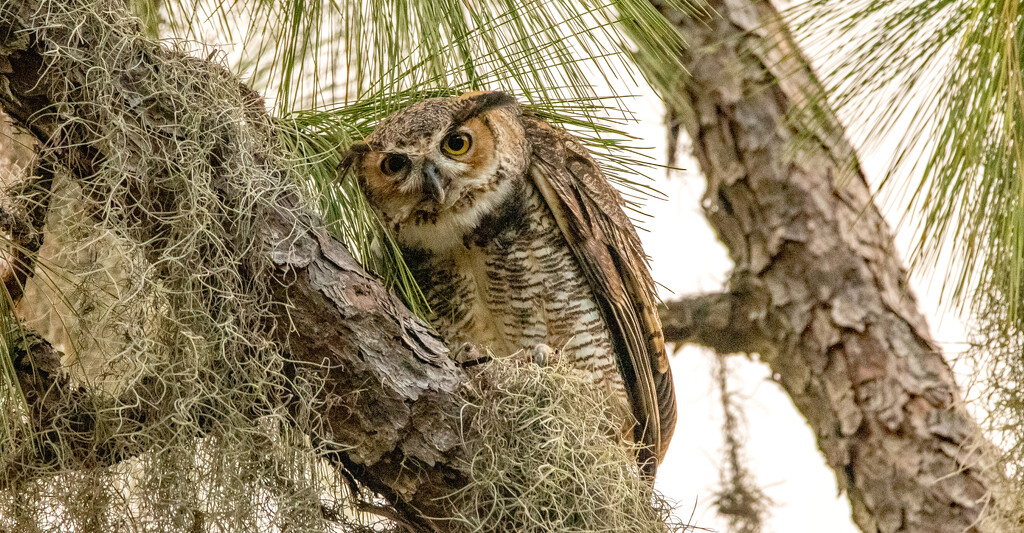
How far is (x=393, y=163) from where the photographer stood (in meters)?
1.73

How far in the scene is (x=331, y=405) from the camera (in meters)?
1.35

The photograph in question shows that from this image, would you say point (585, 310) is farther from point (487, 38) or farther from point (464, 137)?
point (487, 38)

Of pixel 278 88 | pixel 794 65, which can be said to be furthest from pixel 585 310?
pixel 794 65

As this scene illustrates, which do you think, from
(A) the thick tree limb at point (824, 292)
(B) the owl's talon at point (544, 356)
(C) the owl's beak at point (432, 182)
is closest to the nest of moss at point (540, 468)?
(B) the owl's talon at point (544, 356)

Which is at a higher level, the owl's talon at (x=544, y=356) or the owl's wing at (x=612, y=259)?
the owl's wing at (x=612, y=259)

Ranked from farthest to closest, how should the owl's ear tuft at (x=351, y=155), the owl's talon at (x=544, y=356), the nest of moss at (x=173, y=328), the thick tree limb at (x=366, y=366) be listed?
the owl's ear tuft at (x=351, y=155), the owl's talon at (x=544, y=356), the thick tree limb at (x=366, y=366), the nest of moss at (x=173, y=328)

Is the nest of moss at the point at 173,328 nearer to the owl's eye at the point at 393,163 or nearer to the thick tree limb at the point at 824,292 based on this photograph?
the owl's eye at the point at 393,163

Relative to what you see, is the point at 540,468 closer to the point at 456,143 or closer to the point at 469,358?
the point at 469,358

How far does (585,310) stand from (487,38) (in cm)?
Answer: 58

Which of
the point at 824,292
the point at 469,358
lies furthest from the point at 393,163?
the point at 824,292

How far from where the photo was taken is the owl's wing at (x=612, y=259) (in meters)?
1.77

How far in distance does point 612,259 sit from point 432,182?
1.40ft

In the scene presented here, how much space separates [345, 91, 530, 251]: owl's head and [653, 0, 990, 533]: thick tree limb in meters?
1.57

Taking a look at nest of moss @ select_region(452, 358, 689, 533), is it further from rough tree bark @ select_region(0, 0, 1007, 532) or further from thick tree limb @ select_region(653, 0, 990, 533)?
thick tree limb @ select_region(653, 0, 990, 533)
